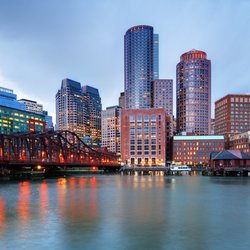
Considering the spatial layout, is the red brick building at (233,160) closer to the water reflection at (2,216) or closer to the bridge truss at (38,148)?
the bridge truss at (38,148)

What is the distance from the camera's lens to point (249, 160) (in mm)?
125062

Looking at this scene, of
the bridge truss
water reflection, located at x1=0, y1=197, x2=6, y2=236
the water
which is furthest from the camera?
the bridge truss

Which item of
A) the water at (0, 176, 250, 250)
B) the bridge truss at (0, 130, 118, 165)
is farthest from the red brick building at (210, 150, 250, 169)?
the water at (0, 176, 250, 250)

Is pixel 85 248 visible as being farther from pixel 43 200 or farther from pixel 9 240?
pixel 43 200

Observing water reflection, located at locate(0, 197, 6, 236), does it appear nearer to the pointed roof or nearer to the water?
the water

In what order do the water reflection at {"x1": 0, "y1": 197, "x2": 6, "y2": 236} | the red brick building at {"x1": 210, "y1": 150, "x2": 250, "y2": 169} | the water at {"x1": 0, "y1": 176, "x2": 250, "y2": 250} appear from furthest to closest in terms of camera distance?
the red brick building at {"x1": 210, "y1": 150, "x2": 250, "y2": 169} < the water reflection at {"x1": 0, "y1": 197, "x2": 6, "y2": 236} < the water at {"x1": 0, "y1": 176, "x2": 250, "y2": 250}

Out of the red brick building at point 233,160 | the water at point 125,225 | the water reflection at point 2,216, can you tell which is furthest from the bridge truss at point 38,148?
the red brick building at point 233,160

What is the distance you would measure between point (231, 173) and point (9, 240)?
393 ft

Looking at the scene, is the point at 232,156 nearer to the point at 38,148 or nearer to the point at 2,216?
the point at 38,148

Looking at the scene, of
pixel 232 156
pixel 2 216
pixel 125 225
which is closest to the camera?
pixel 125 225

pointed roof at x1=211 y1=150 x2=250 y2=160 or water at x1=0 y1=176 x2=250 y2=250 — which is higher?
pointed roof at x1=211 y1=150 x2=250 y2=160

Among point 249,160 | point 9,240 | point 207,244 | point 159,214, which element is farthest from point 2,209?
point 249,160

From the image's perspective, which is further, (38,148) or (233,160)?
(38,148)

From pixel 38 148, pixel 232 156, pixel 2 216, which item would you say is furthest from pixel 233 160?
pixel 2 216
